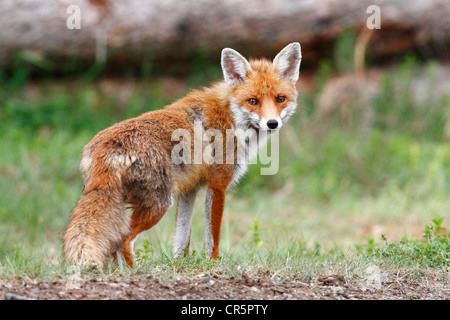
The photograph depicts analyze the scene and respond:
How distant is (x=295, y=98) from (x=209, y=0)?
5233 millimetres

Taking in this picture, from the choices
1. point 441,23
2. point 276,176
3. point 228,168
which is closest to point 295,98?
point 228,168

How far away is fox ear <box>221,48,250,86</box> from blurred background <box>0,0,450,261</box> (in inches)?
120

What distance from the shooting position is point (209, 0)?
1019cm

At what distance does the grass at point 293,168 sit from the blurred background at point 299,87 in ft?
0.09

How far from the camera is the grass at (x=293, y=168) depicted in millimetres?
7430

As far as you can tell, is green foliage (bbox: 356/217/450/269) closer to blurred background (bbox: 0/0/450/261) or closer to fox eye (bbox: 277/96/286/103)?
fox eye (bbox: 277/96/286/103)

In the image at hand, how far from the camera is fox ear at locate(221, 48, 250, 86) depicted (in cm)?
546

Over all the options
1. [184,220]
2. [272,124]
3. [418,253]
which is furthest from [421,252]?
[184,220]

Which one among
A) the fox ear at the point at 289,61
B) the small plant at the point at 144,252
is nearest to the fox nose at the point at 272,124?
the fox ear at the point at 289,61

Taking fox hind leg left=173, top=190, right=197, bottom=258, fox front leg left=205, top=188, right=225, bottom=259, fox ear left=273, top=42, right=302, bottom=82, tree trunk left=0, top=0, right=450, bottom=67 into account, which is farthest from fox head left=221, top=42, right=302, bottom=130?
tree trunk left=0, top=0, right=450, bottom=67

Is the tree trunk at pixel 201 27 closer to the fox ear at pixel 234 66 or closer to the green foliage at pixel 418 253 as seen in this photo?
the fox ear at pixel 234 66

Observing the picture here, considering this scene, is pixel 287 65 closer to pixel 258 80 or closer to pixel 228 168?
pixel 258 80

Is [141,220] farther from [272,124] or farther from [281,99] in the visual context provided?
[281,99]
